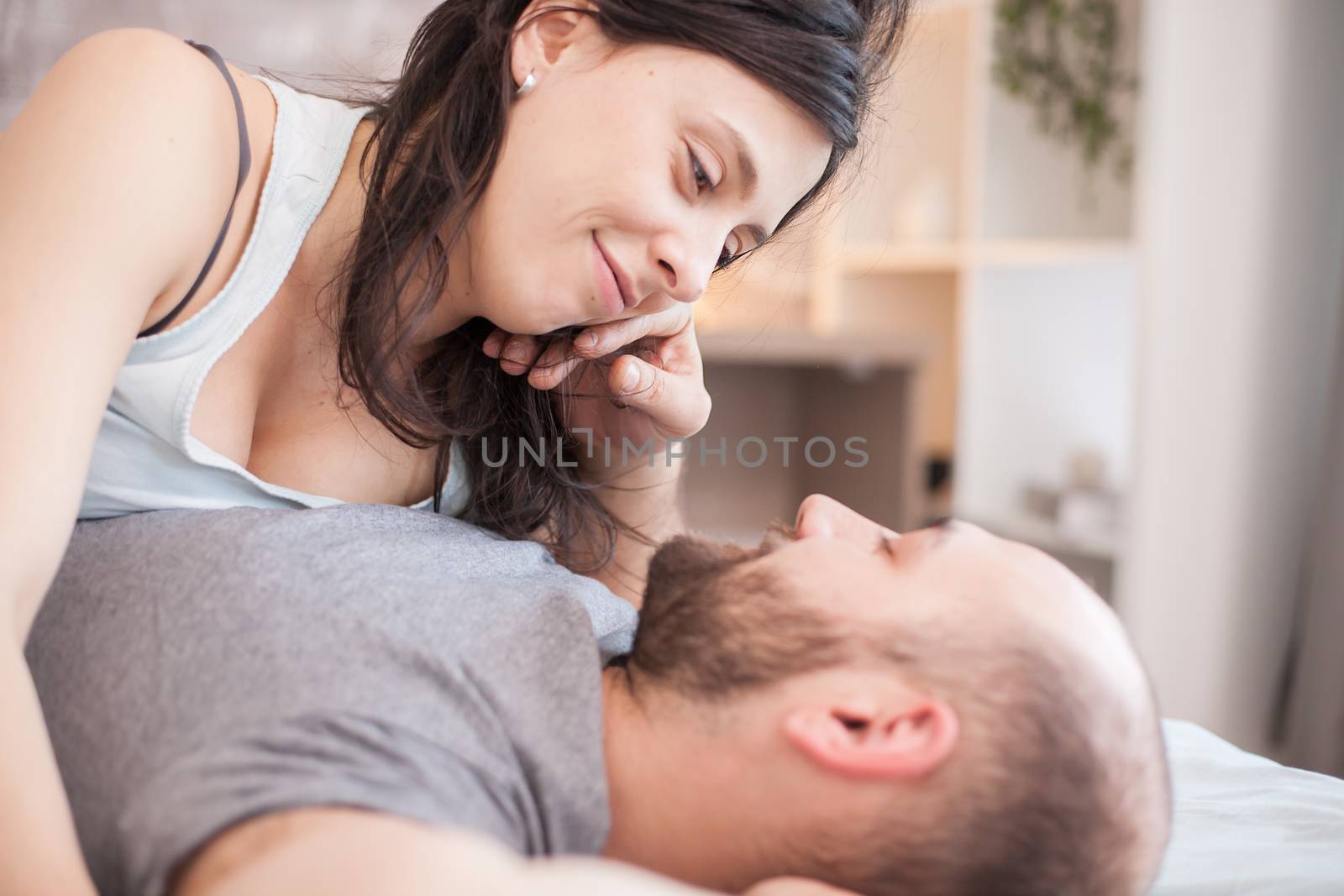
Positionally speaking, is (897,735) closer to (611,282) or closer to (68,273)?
(611,282)

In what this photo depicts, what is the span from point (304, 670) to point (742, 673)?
285 mm

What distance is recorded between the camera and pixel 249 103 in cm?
99

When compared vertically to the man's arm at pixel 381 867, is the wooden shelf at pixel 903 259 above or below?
above

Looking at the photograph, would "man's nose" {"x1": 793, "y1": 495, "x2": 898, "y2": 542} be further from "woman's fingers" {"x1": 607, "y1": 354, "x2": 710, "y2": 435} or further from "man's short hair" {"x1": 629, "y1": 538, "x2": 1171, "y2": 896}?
"woman's fingers" {"x1": 607, "y1": 354, "x2": 710, "y2": 435}

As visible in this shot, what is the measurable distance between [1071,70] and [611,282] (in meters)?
2.29

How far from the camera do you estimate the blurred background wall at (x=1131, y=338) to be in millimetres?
2283

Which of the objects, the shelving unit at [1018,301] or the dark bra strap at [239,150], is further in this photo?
the shelving unit at [1018,301]

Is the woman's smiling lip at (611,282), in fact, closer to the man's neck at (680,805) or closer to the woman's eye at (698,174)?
the woman's eye at (698,174)

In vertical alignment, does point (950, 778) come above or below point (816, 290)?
below

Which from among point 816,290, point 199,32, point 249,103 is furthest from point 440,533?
point 816,290

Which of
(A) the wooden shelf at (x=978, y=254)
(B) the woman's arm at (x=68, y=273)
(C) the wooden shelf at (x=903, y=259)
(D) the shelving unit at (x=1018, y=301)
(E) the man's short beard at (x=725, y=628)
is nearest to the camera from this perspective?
(B) the woman's arm at (x=68, y=273)

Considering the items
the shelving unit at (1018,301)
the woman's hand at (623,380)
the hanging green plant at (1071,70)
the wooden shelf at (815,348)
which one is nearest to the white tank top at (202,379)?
the woman's hand at (623,380)

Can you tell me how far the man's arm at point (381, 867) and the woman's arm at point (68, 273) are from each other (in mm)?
126

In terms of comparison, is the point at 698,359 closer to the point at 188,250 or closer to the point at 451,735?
the point at 188,250
